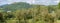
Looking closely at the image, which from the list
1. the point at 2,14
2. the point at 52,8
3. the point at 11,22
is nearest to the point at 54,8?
the point at 52,8

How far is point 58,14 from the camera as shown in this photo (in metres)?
1.69

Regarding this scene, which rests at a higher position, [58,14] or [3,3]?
[3,3]

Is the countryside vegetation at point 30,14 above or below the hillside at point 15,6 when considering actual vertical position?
below

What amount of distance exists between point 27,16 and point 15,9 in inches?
8.1

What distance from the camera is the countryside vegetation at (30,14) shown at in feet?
5.59

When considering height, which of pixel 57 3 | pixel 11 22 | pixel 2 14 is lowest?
pixel 11 22

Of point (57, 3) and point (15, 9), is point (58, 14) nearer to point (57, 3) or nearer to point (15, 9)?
point (57, 3)

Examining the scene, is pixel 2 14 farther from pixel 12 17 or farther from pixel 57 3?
pixel 57 3

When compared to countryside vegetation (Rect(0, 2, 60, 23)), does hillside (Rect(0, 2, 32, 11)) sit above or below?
above

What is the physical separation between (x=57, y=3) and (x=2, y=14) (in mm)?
822

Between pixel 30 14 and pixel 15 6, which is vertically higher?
pixel 15 6

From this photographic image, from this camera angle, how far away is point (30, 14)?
1724 mm

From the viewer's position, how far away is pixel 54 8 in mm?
1707

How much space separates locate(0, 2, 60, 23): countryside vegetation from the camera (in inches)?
67.1
